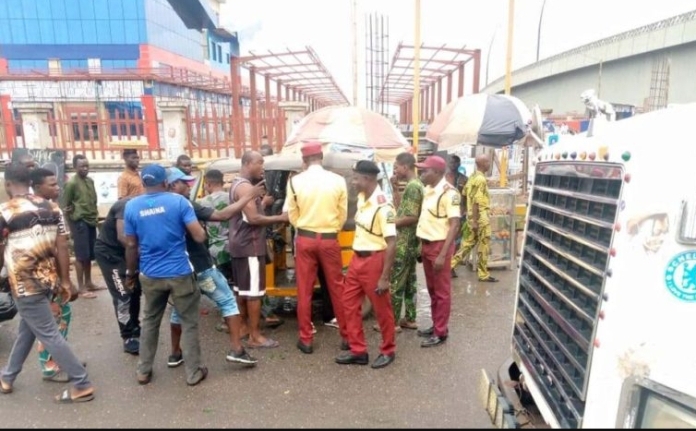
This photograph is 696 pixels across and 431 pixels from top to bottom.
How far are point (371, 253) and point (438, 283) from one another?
2.85 ft

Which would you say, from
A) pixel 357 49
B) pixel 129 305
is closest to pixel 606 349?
pixel 129 305

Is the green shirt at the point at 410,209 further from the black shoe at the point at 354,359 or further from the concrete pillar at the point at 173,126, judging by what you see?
the concrete pillar at the point at 173,126

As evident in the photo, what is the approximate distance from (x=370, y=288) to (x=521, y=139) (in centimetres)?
433

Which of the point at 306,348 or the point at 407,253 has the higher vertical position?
the point at 407,253

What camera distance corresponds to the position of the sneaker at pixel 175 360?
13.8ft

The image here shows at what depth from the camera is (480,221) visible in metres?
6.69

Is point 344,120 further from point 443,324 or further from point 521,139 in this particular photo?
point 443,324

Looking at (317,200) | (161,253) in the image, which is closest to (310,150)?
(317,200)

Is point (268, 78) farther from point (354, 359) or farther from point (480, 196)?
point (354, 359)

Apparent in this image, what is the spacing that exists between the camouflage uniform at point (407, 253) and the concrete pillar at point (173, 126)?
6.45m

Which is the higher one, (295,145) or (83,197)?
(295,145)

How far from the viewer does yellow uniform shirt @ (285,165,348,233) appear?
4098 mm

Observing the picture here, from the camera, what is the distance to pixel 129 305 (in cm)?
445

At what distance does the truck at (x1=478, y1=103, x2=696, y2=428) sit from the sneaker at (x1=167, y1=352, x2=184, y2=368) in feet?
9.50
